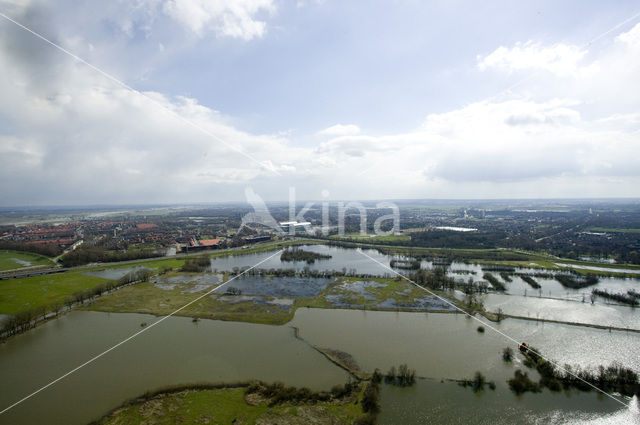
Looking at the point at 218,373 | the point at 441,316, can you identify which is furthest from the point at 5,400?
the point at 441,316

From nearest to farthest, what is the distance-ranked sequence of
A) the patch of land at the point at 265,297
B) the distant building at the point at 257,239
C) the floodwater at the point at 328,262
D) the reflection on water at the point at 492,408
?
the reflection on water at the point at 492,408, the patch of land at the point at 265,297, the floodwater at the point at 328,262, the distant building at the point at 257,239

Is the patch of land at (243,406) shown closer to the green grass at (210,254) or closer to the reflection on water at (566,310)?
the reflection on water at (566,310)

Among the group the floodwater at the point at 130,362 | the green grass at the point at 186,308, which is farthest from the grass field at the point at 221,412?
the green grass at the point at 186,308

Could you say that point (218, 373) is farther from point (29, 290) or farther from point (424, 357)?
point (29, 290)

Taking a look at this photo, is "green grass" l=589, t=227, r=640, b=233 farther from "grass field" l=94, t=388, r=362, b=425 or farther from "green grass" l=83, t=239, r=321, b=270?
"grass field" l=94, t=388, r=362, b=425

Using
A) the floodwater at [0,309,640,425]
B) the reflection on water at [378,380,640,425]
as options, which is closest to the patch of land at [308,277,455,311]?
the floodwater at [0,309,640,425]

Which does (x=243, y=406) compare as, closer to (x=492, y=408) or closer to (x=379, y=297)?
(x=492, y=408)
